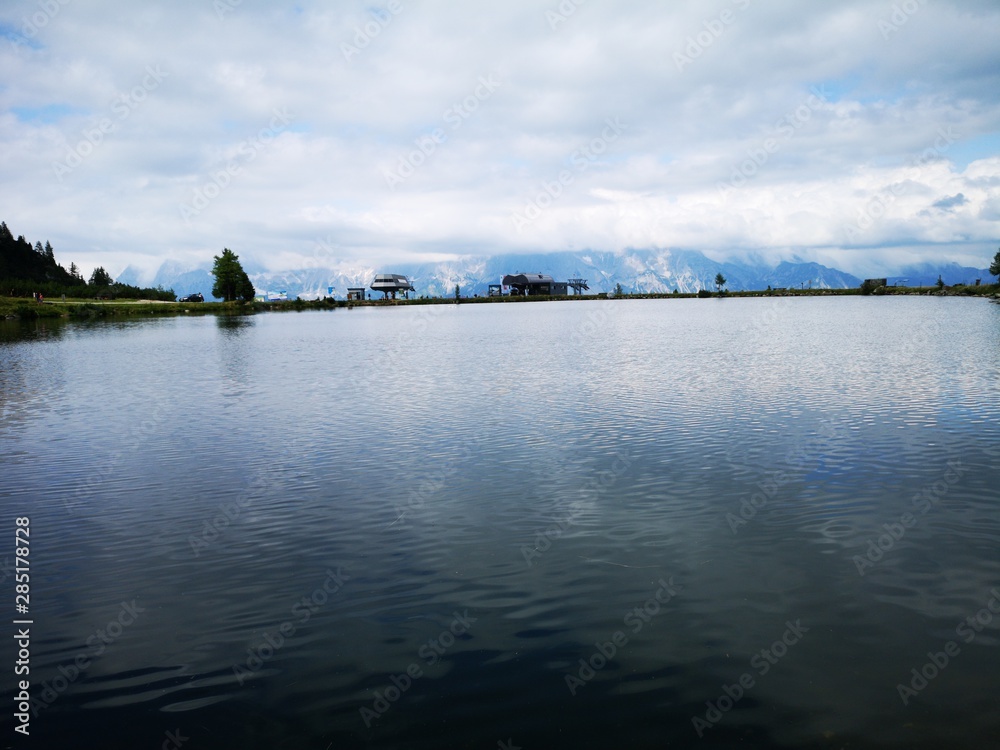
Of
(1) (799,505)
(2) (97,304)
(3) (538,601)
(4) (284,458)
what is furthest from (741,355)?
(2) (97,304)

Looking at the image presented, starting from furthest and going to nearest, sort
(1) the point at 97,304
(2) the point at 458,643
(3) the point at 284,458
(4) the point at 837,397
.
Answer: (1) the point at 97,304, (4) the point at 837,397, (3) the point at 284,458, (2) the point at 458,643

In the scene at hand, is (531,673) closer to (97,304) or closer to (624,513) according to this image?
(624,513)

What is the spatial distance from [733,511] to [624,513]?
307 centimetres

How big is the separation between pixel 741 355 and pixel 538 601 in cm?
4579

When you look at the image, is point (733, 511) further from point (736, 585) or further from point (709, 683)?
point (709, 683)

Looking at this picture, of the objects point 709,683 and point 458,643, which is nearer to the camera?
point 709,683

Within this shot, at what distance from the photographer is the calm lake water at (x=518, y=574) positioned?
9711 millimetres

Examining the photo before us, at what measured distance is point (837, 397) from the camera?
33.3 meters

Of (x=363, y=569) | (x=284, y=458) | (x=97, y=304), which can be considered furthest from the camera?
(x=97, y=304)

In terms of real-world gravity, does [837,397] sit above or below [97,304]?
below

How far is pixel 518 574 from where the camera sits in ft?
46.9

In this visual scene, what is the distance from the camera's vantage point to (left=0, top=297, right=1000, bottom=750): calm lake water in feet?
31.9

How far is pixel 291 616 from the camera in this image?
41.9ft

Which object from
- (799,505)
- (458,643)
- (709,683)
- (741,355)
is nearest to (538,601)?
(458,643)
